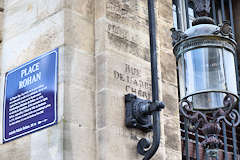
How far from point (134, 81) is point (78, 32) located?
706 mm

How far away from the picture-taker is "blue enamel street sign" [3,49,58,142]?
4.78 m

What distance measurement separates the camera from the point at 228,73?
15.2 ft

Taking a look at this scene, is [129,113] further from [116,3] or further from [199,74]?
[116,3]

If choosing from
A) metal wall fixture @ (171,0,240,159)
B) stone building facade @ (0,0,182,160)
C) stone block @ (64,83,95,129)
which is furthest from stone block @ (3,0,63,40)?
metal wall fixture @ (171,0,240,159)

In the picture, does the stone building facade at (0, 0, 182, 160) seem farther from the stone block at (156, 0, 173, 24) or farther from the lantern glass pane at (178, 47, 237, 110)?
the lantern glass pane at (178, 47, 237, 110)

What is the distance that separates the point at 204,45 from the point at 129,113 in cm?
92

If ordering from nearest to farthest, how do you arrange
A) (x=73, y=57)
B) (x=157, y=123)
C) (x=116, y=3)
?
(x=157, y=123)
(x=73, y=57)
(x=116, y=3)

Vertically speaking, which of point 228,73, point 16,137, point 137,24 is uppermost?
point 137,24

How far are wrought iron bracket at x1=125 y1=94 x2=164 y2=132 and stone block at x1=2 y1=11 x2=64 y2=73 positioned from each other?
82cm

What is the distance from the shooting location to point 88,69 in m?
4.94

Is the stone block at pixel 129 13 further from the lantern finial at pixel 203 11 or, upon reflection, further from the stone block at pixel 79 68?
the lantern finial at pixel 203 11

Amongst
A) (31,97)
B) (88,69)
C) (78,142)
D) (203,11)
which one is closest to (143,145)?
(78,142)

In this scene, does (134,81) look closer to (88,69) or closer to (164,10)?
(88,69)

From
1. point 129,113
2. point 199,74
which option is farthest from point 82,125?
point 199,74
